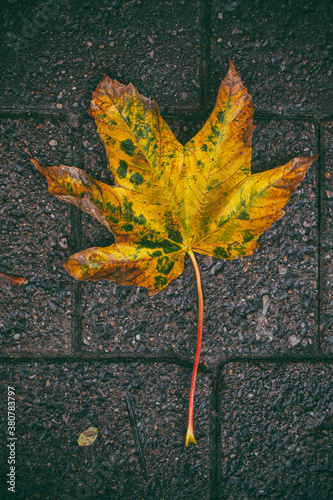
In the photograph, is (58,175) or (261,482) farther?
(261,482)

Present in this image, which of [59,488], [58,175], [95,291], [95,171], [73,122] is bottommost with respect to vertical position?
[59,488]

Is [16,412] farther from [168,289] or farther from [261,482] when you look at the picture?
[261,482]

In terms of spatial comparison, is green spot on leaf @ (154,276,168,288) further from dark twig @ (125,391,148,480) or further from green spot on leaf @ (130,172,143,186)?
dark twig @ (125,391,148,480)

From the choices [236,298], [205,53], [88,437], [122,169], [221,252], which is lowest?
[88,437]

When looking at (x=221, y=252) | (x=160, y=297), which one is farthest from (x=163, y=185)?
(x=160, y=297)

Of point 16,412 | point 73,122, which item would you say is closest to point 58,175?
point 73,122

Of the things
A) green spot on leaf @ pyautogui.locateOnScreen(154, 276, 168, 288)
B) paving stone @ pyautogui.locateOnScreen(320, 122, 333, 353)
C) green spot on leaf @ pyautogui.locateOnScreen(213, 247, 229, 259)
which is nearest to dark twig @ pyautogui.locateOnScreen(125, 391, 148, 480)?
green spot on leaf @ pyautogui.locateOnScreen(154, 276, 168, 288)

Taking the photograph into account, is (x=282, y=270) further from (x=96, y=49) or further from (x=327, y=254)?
(x=96, y=49)

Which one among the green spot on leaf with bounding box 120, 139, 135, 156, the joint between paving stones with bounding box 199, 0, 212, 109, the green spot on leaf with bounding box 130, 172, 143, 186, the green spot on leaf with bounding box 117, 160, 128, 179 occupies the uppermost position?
the joint between paving stones with bounding box 199, 0, 212, 109
